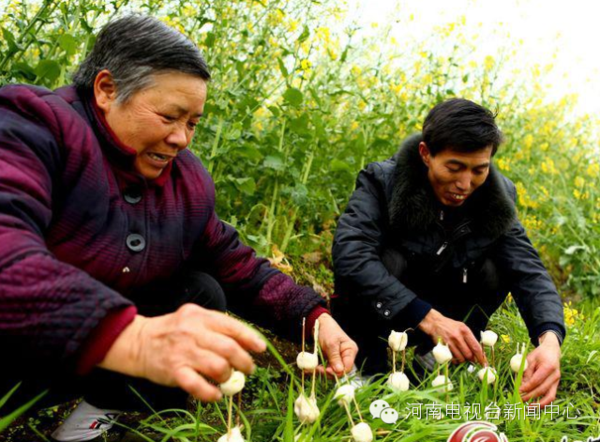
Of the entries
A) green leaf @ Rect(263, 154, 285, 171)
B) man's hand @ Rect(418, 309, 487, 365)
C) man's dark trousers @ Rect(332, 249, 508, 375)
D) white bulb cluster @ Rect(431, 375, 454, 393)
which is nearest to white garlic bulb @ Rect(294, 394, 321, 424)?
white bulb cluster @ Rect(431, 375, 454, 393)

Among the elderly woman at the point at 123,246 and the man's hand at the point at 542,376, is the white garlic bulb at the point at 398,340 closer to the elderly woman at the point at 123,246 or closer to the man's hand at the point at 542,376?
the elderly woman at the point at 123,246

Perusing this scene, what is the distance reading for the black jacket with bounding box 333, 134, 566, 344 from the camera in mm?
2119

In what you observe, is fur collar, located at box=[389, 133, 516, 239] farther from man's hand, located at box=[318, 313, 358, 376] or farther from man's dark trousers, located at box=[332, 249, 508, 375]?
man's hand, located at box=[318, 313, 358, 376]

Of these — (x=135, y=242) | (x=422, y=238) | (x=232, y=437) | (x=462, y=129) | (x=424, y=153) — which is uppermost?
(x=462, y=129)

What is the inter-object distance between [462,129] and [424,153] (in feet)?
0.75

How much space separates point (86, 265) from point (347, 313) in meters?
1.22

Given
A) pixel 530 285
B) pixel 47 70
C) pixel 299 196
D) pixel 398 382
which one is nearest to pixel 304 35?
pixel 299 196

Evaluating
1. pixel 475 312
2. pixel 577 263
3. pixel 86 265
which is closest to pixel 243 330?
pixel 86 265

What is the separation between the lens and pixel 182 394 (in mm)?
1635

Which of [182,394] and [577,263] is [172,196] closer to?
[182,394]

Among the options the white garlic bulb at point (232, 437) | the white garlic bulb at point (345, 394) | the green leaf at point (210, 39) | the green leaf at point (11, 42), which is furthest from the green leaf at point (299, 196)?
the white garlic bulb at point (232, 437)

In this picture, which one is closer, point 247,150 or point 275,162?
point 247,150

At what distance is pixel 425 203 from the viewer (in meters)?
2.21

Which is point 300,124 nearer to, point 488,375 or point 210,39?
point 210,39
